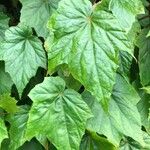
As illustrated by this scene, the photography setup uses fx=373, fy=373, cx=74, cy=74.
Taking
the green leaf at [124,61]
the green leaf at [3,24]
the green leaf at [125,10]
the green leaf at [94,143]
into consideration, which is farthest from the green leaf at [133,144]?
the green leaf at [3,24]

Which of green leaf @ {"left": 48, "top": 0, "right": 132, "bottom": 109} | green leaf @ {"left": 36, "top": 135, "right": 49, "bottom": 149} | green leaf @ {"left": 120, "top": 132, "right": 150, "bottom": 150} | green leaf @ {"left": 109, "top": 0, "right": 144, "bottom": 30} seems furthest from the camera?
green leaf @ {"left": 120, "top": 132, "right": 150, "bottom": 150}

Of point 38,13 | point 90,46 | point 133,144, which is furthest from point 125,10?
point 133,144

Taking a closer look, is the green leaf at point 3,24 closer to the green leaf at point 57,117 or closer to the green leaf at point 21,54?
the green leaf at point 21,54

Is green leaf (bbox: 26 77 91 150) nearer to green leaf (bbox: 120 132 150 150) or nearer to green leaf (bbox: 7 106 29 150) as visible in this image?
green leaf (bbox: 7 106 29 150)

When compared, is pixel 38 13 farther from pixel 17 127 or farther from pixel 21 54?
pixel 17 127

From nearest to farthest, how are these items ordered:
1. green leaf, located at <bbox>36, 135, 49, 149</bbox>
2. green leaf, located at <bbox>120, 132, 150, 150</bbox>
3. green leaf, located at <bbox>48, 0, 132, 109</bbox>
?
green leaf, located at <bbox>48, 0, 132, 109</bbox> < green leaf, located at <bbox>36, 135, 49, 149</bbox> < green leaf, located at <bbox>120, 132, 150, 150</bbox>

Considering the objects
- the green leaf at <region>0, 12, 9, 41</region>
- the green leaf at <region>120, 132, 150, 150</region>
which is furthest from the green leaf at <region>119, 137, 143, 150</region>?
the green leaf at <region>0, 12, 9, 41</region>

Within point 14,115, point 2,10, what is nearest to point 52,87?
point 14,115
